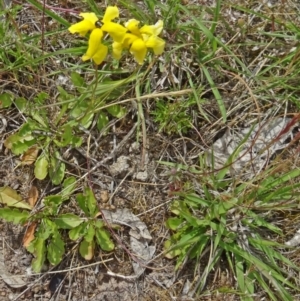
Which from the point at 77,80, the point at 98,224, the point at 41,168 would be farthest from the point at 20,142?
the point at 98,224

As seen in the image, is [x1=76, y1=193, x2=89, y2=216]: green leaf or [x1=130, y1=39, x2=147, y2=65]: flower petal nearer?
[x1=130, y1=39, x2=147, y2=65]: flower petal

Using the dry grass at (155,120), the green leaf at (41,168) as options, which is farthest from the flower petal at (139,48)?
the green leaf at (41,168)

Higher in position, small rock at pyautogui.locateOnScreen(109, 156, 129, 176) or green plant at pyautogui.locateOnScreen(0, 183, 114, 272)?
small rock at pyautogui.locateOnScreen(109, 156, 129, 176)

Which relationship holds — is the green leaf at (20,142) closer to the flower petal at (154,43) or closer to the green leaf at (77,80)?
the green leaf at (77,80)

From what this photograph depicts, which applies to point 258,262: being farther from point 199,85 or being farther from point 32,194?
point 32,194

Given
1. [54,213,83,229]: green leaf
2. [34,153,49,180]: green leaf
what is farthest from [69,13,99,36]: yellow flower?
[54,213,83,229]: green leaf

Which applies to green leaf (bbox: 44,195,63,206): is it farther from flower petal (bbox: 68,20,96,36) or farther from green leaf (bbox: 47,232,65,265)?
flower petal (bbox: 68,20,96,36)

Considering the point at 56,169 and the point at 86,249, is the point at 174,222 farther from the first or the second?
the point at 56,169
